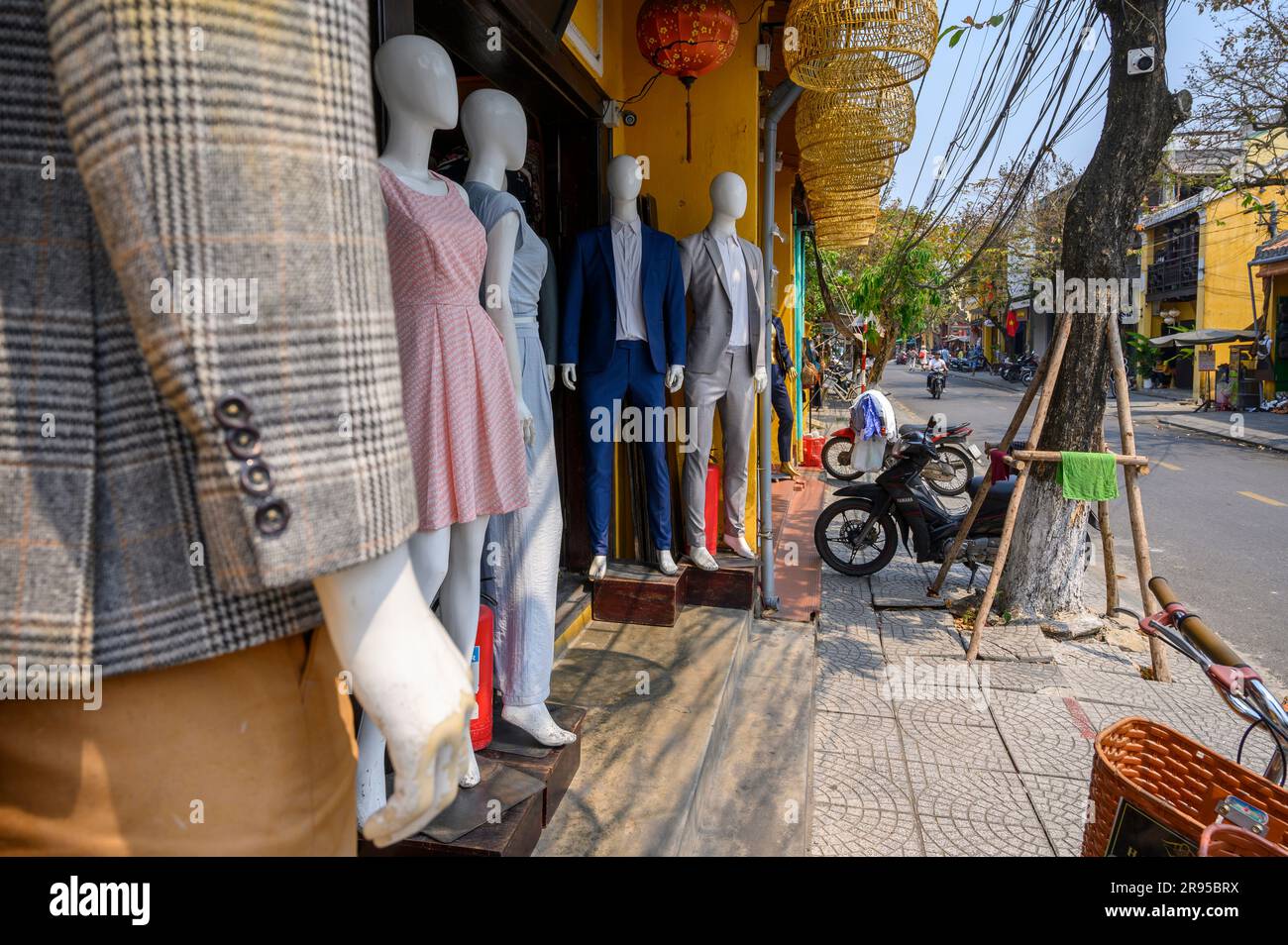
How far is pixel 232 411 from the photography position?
0.56m

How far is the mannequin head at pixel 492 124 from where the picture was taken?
229cm

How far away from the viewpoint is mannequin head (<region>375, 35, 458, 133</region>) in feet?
6.02

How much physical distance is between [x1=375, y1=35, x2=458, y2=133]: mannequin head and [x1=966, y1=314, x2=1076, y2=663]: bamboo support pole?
11.7 feet

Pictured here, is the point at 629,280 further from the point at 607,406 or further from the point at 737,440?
the point at 737,440

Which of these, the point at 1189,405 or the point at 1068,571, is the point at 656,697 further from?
the point at 1189,405

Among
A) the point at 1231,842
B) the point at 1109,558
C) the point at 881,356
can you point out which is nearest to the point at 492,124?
the point at 1231,842

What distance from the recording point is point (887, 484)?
5809mm

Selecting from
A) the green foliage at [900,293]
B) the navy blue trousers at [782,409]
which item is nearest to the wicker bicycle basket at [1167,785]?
the navy blue trousers at [782,409]

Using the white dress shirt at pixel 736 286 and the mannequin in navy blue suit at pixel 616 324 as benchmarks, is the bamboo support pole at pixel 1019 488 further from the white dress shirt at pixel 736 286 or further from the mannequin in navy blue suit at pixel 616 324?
the mannequin in navy blue suit at pixel 616 324

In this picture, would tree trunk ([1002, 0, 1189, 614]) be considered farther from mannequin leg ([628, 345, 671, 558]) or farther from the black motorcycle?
mannequin leg ([628, 345, 671, 558])

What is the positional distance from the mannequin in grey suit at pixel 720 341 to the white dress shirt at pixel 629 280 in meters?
0.39

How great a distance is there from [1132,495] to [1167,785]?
2.90 m

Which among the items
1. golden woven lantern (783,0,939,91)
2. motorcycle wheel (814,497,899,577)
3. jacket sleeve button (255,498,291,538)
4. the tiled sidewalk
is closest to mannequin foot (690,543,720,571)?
the tiled sidewalk

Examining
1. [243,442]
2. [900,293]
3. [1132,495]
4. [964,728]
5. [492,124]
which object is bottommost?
[964,728]
